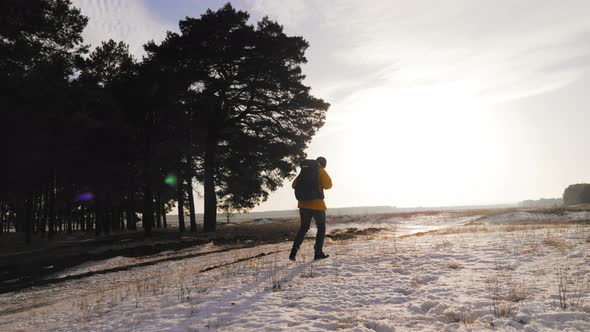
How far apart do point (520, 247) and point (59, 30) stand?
19449 mm

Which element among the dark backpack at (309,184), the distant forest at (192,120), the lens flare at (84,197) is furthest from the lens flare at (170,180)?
the dark backpack at (309,184)

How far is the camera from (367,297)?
5250 millimetres

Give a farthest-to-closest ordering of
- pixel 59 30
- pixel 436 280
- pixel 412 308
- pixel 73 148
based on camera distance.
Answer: pixel 73 148 → pixel 59 30 → pixel 436 280 → pixel 412 308

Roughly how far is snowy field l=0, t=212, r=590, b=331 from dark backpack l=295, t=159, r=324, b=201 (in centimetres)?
155

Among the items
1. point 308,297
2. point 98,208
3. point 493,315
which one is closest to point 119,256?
point 308,297

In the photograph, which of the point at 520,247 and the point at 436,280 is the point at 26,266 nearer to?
the point at 436,280

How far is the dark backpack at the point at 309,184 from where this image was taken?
818 cm

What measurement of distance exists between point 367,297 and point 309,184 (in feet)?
11.3

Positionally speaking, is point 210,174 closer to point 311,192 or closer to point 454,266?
point 311,192

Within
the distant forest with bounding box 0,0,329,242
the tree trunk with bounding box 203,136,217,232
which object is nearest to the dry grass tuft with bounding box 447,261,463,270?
the distant forest with bounding box 0,0,329,242

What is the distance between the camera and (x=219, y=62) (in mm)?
21969

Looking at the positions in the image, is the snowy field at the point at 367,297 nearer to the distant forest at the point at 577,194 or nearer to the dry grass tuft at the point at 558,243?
the dry grass tuft at the point at 558,243

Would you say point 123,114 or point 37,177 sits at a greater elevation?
point 123,114

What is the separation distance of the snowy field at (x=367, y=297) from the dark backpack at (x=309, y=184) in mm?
1550
